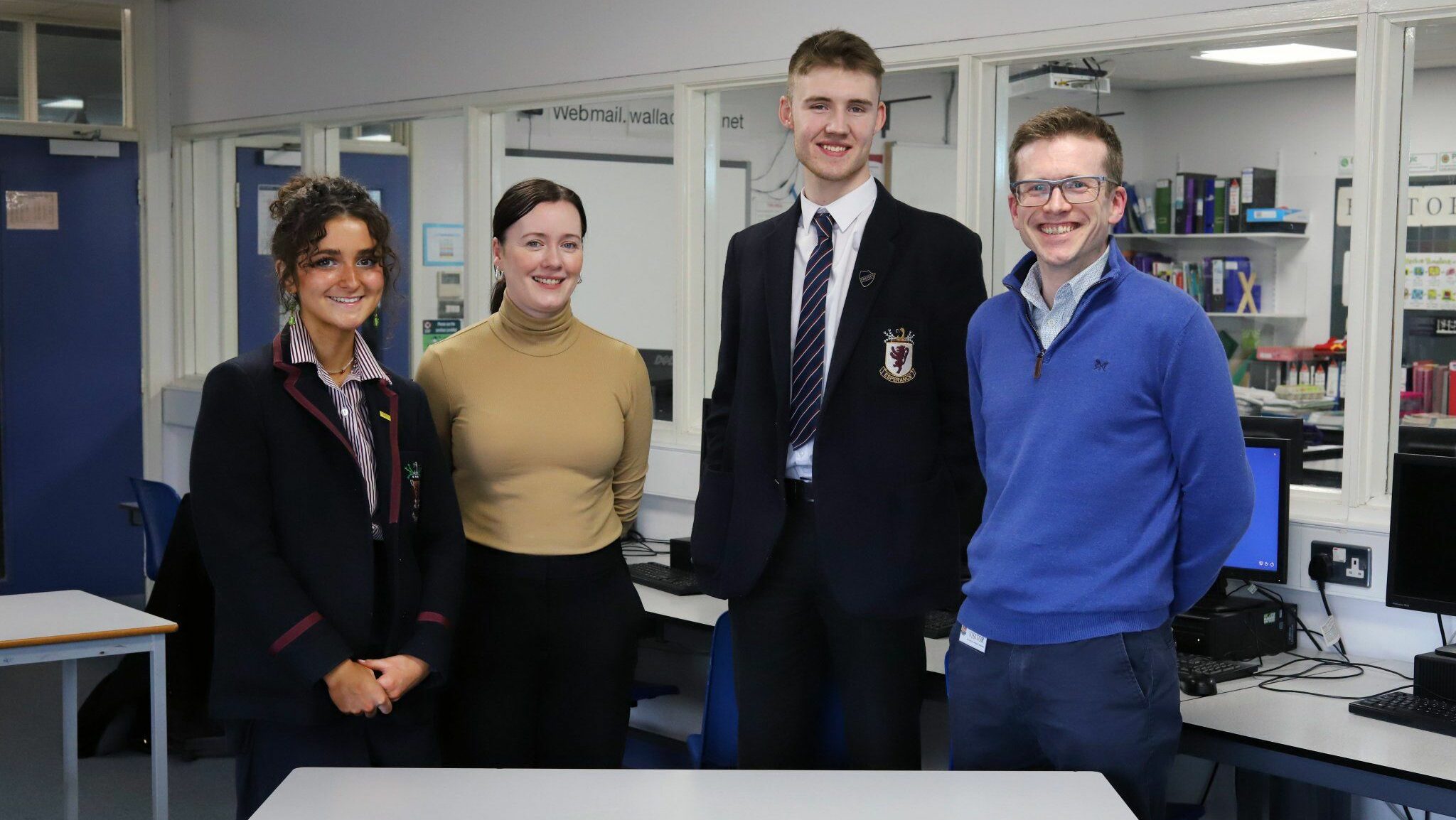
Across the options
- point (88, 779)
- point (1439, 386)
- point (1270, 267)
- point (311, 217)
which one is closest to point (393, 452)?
point (311, 217)

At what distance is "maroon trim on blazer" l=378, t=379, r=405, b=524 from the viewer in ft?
7.42

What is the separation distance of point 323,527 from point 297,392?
22cm

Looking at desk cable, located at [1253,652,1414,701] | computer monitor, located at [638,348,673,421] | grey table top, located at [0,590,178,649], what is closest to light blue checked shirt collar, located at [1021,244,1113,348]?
desk cable, located at [1253,652,1414,701]

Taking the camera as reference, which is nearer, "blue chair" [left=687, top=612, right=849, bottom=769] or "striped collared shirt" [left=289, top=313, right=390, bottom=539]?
"striped collared shirt" [left=289, top=313, right=390, bottom=539]

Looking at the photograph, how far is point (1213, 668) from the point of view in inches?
114

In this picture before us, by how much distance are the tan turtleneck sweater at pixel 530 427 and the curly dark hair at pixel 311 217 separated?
26 cm

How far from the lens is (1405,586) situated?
2.79m

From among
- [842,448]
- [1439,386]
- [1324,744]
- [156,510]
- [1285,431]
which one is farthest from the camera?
[1439,386]

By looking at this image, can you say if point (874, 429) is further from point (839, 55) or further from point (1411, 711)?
point (1411, 711)

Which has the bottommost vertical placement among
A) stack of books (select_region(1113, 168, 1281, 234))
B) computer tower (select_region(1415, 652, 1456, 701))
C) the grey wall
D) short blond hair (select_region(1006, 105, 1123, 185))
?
computer tower (select_region(1415, 652, 1456, 701))

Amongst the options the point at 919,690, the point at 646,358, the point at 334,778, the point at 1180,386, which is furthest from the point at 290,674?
the point at 646,358

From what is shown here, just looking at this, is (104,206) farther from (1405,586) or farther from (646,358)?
(1405,586)

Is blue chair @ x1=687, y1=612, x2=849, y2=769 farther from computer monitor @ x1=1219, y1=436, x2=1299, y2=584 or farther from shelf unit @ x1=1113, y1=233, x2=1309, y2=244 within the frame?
shelf unit @ x1=1113, y1=233, x2=1309, y2=244

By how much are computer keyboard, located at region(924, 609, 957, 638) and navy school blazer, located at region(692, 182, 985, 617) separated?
2.81 ft
